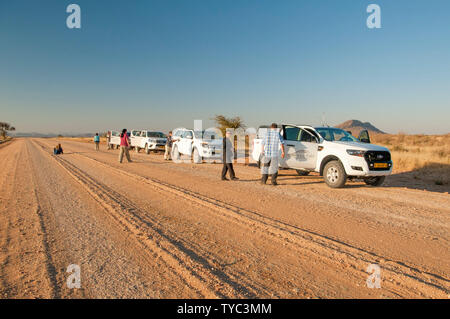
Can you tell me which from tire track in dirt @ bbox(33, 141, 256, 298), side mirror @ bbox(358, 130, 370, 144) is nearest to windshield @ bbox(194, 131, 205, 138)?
side mirror @ bbox(358, 130, 370, 144)

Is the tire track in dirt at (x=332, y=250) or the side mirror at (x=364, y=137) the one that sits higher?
the side mirror at (x=364, y=137)

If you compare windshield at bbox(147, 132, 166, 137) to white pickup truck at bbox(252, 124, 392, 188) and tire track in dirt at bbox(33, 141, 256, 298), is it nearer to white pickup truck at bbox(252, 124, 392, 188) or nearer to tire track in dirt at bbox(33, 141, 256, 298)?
white pickup truck at bbox(252, 124, 392, 188)

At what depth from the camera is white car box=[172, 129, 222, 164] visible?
15.9m

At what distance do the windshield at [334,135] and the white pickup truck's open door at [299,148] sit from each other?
47 centimetres

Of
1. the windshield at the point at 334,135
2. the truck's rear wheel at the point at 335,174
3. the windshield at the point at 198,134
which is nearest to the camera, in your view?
the truck's rear wheel at the point at 335,174

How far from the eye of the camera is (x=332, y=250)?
418 cm

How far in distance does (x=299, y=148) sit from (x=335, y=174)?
5.27 feet

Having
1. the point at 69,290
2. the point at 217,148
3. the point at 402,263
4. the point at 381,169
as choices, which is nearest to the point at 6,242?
the point at 69,290

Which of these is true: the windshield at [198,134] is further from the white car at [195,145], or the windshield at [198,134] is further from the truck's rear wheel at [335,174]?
the truck's rear wheel at [335,174]

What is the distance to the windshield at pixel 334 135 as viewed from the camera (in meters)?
10.2

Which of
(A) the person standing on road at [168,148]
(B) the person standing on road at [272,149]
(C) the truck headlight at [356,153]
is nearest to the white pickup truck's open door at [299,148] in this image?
(B) the person standing on road at [272,149]

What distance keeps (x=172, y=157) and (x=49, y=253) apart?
14.6m

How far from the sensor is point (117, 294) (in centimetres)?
302
